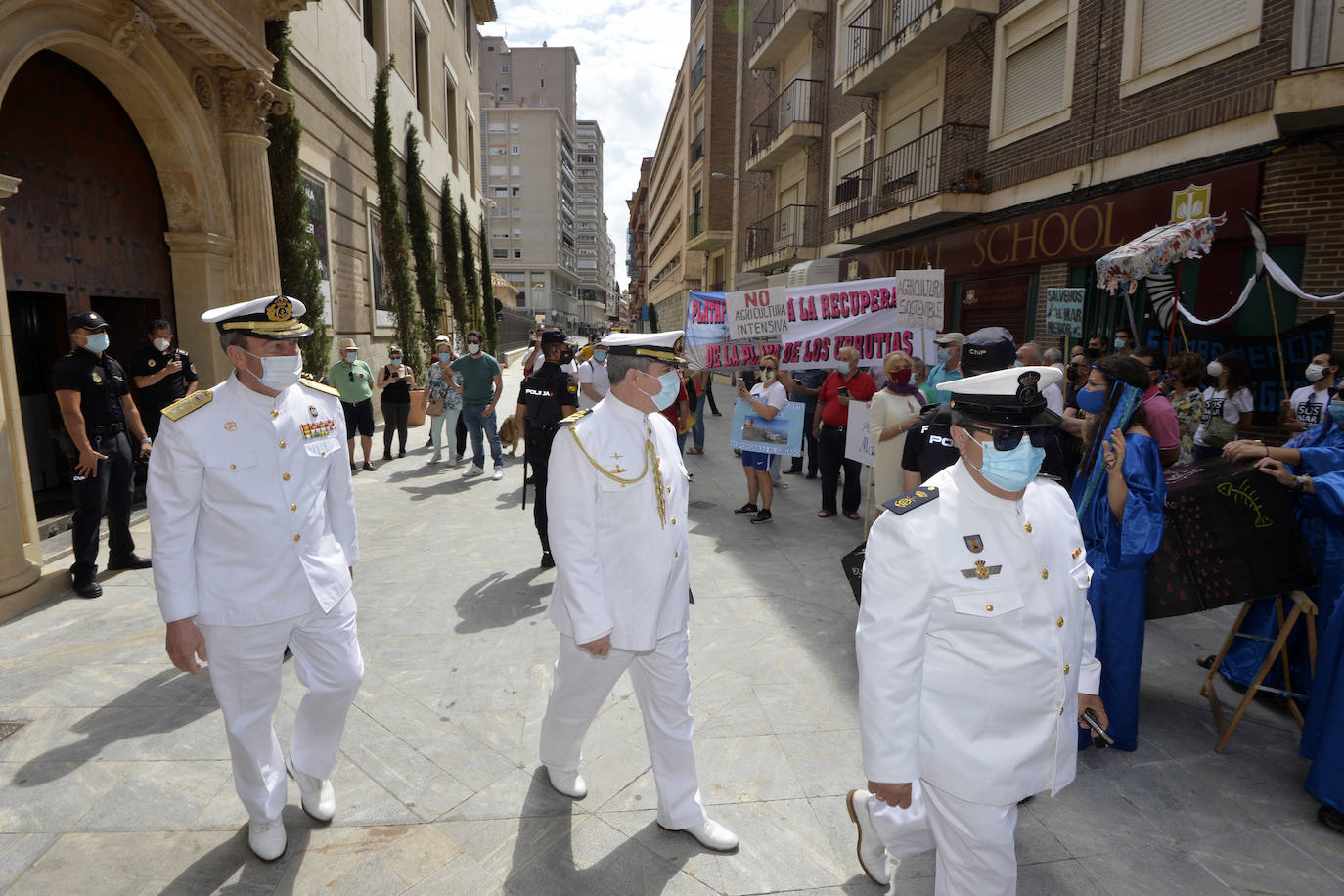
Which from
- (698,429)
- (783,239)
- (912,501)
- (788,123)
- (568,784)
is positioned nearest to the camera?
(912,501)

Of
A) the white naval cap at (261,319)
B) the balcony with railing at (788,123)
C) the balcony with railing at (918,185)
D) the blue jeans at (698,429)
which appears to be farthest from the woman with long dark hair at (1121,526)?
the balcony with railing at (788,123)

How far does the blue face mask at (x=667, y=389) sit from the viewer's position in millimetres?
2975

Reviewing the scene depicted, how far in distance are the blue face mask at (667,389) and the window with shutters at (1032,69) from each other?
11.8 m

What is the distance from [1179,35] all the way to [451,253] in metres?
19.6

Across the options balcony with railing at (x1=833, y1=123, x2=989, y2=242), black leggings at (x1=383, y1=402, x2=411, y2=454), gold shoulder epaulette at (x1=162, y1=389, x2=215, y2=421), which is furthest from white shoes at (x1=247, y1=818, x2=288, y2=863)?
balcony with railing at (x1=833, y1=123, x2=989, y2=242)

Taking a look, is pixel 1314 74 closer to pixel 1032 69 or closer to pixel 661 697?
pixel 1032 69

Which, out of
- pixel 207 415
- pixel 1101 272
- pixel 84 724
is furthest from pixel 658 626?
pixel 1101 272

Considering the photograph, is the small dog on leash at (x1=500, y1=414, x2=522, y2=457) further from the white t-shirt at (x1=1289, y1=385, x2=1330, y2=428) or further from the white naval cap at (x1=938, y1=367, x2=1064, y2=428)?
the white t-shirt at (x1=1289, y1=385, x2=1330, y2=428)

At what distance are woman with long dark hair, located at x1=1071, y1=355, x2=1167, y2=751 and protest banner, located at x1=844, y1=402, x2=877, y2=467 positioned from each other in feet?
11.7

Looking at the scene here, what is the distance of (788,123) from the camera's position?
24.2m

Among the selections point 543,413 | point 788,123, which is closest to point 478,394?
point 543,413

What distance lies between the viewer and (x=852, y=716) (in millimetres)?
3949

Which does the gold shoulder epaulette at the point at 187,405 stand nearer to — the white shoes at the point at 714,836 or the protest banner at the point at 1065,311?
the white shoes at the point at 714,836

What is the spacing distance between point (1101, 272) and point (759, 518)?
13.8ft
